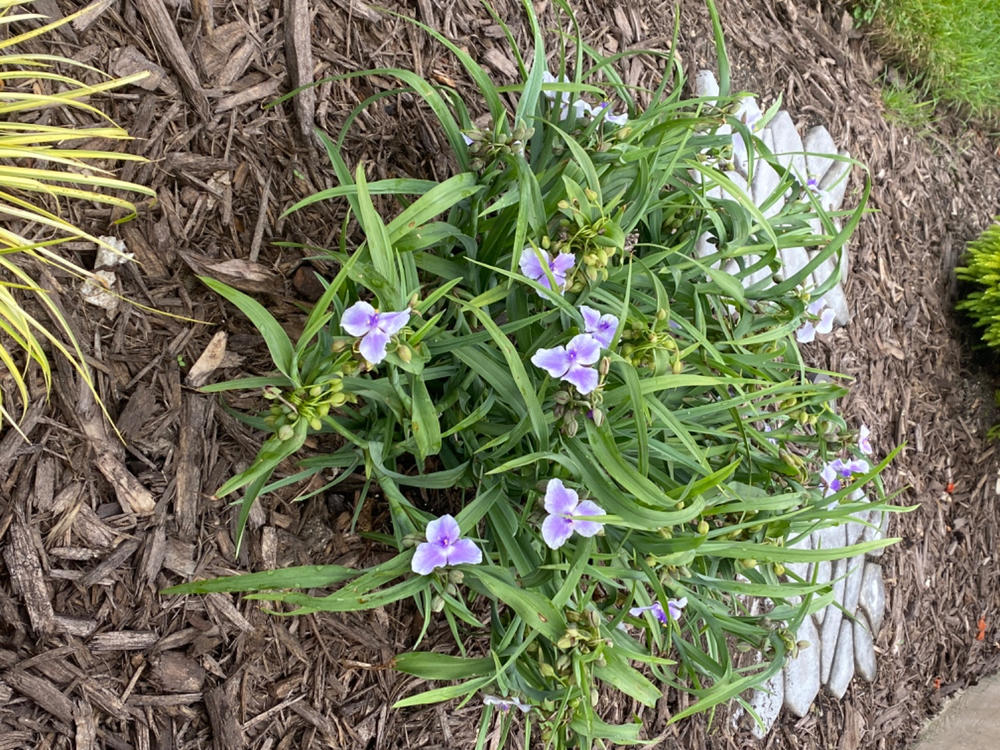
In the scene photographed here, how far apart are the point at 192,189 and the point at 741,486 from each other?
1.03m

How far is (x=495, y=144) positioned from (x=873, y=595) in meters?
1.80

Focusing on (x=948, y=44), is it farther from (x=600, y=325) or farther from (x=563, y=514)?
(x=563, y=514)

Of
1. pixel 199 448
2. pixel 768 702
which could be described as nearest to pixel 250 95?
pixel 199 448

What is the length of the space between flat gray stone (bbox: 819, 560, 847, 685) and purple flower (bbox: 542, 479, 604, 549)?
52.8 inches

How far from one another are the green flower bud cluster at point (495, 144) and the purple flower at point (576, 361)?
0.33m

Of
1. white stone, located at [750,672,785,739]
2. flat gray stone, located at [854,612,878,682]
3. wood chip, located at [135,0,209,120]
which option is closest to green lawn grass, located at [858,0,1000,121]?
flat gray stone, located at [854,612,878,682]

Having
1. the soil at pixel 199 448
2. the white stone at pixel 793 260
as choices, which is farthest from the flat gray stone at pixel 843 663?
the white stone at pixel 793 260

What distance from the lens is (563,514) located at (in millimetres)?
974

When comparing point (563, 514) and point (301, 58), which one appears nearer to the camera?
point (563, 514)

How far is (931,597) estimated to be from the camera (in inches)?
92.6

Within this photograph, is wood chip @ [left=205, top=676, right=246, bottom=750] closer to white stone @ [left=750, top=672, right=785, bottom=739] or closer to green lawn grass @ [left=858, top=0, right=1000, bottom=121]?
white stone @ [left=750, top=672, right=785, bottom=739]

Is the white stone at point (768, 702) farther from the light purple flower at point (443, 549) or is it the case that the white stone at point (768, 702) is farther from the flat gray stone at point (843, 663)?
the light purple flower at point (443, 549)

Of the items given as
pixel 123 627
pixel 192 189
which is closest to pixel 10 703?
pixel 123 627

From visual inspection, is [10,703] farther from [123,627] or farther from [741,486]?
[741,486]
